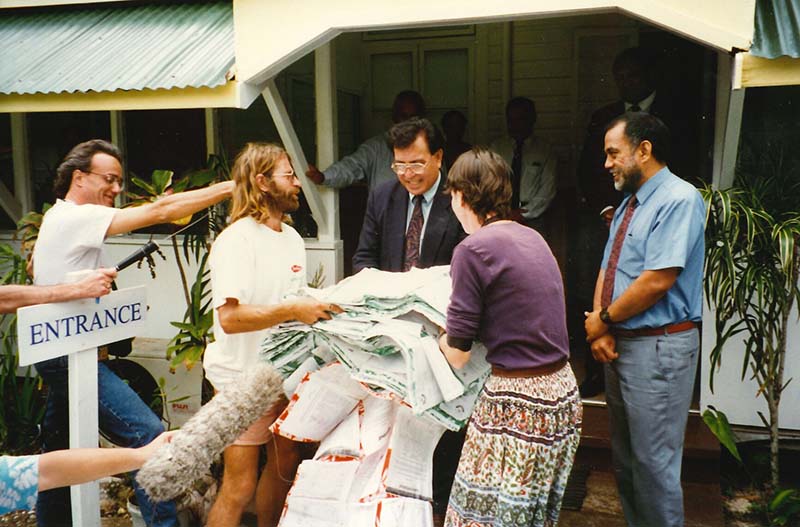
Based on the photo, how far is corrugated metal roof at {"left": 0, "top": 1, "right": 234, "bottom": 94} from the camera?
3.81 m

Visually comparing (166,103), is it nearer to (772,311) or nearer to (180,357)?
(180,357)

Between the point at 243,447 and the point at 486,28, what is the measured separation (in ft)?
15.4

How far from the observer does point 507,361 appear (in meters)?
2.33

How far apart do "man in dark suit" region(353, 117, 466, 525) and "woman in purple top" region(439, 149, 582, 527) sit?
0.79 meters

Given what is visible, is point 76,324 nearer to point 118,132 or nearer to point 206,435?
point 206,435

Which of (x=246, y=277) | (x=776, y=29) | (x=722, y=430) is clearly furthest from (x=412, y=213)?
(x=722, y=430)

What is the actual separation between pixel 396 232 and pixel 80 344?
1.49 meters

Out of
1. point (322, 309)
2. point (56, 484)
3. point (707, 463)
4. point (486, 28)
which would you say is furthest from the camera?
point (486, 28)

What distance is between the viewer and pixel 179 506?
3.40 m

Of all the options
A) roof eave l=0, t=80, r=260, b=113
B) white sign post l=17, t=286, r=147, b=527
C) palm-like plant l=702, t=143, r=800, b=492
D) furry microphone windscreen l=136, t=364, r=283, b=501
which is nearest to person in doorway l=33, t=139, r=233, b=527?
white sign post l=17, t=286, r=147, b=527

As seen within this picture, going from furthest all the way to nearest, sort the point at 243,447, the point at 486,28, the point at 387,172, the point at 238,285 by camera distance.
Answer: the point at 486,28, the point at 387,172, the point at 243,447, the point at 238,285

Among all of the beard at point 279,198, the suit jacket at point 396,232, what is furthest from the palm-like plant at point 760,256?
the beard at point 279,198

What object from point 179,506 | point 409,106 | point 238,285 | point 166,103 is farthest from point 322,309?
point 409,106

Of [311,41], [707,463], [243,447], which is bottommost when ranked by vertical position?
[707,463]
